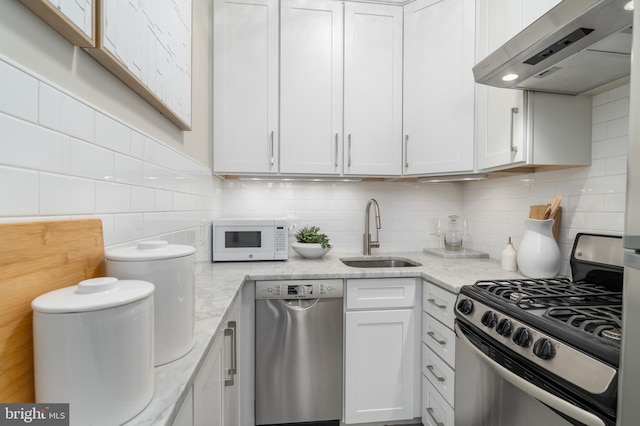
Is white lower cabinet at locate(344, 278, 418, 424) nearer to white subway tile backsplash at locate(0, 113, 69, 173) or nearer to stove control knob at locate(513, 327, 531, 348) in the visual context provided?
stove control knob at locate(513, 327, 531, 348)

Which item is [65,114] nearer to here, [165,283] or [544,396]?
[165,283]

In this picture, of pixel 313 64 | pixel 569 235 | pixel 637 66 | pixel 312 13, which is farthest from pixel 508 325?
pixel 312 13

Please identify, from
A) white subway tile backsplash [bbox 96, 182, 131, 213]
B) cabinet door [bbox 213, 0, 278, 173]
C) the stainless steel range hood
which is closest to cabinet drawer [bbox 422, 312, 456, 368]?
the stainless steel range hood

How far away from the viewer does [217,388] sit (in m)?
0.98

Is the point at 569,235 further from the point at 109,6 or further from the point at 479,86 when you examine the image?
the point at 109,6

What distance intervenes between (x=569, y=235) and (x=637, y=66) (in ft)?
4.11

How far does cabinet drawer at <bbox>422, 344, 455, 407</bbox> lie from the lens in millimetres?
1493

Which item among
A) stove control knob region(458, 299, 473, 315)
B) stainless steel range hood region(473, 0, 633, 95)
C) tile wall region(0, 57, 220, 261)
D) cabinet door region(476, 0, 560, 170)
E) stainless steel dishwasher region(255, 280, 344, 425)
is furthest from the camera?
stainless steel dishwasher region(255, 280, 344, 425)

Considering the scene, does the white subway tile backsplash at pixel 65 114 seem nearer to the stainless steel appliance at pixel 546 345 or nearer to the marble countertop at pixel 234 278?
the marble countertop at pixel 234 278

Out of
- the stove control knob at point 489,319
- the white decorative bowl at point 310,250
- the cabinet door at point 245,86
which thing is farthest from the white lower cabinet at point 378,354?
the cabinet door at point 245,86

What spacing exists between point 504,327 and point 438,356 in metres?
0.70

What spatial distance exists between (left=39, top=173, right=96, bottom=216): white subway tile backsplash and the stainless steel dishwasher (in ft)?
3.57

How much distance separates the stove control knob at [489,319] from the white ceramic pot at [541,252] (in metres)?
0.62

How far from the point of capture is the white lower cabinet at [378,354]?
1772 millimetres
